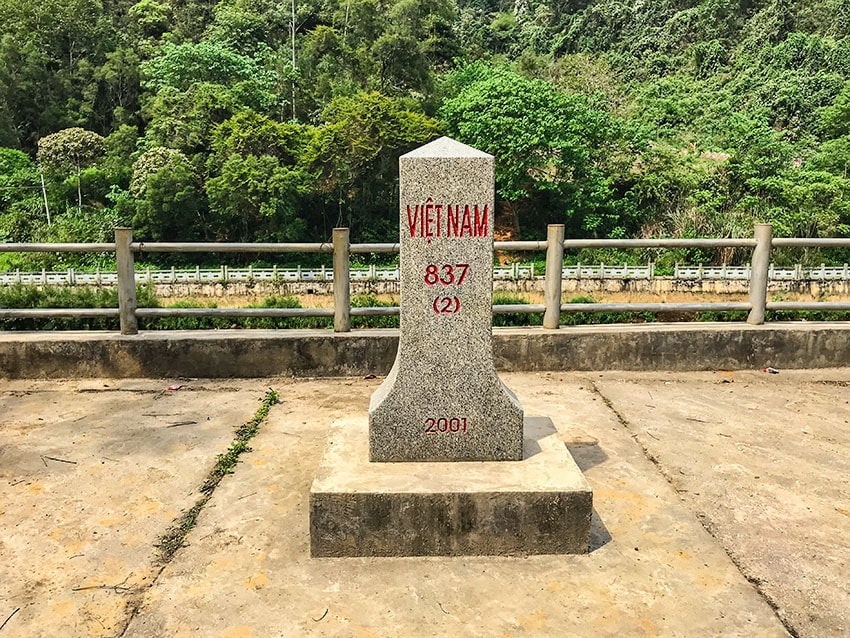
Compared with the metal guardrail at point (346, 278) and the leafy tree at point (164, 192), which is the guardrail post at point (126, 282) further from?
the leafy tree at point (164, 192)

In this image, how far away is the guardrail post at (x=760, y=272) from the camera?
20.3 ft

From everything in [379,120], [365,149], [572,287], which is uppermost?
[379,120]

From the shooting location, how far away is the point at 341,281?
19.8 feet

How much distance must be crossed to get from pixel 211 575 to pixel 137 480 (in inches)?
45.5

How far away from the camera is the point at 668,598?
287 cm

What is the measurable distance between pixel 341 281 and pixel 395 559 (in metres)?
3.20

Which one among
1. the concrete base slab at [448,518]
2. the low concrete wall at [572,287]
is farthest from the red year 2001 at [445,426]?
the low concrete wall at [572,287]

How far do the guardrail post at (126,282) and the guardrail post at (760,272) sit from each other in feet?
17.1

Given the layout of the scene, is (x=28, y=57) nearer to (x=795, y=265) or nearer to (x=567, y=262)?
(x=567, y=262)

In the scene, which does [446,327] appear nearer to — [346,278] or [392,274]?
[346,278]

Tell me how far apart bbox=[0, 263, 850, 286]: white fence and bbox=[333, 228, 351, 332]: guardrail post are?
519 inches

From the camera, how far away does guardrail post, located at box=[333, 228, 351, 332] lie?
593 centimetres

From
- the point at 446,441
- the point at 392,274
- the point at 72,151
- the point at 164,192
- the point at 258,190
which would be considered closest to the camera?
the point at 446,441

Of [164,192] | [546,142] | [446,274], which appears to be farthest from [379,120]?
[446,274]
